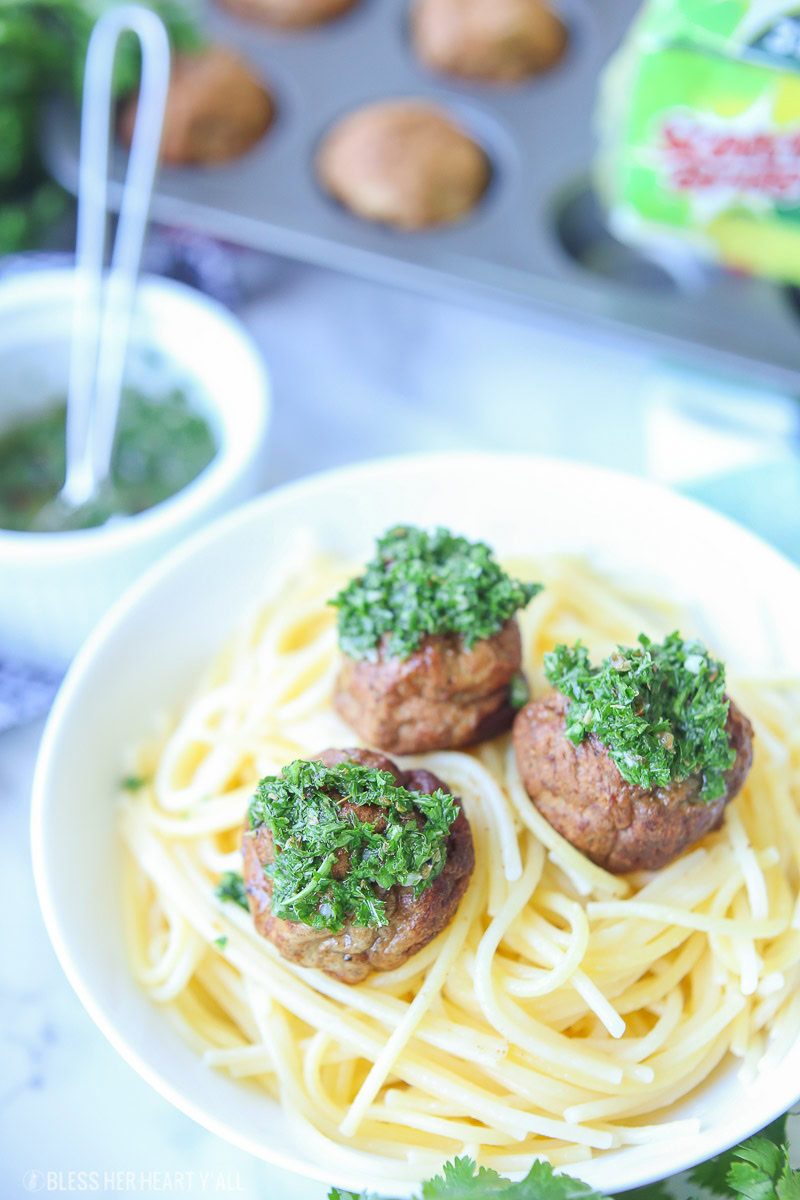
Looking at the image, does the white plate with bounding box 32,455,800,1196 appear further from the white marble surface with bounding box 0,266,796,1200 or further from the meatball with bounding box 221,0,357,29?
the meatball with bounding box 221,0,357,29

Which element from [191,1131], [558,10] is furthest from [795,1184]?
[558,10]

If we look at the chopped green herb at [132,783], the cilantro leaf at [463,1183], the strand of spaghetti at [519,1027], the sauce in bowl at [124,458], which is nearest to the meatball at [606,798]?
the strand of spaghetti at [519,1027]

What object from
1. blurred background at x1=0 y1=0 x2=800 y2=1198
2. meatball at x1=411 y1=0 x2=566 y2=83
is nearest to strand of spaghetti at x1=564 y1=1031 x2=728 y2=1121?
blurred background at x1=0 y1=0 x2=800 y2=1198

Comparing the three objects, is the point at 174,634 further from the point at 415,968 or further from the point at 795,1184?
the point at 795,1184

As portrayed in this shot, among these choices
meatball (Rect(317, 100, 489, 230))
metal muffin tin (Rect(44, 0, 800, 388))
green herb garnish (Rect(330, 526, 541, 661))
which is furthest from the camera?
meatball (Rect(317, 100, 489, 230))

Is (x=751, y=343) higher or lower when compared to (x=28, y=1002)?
higher

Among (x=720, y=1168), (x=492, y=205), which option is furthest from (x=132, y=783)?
(x=492, y=205)

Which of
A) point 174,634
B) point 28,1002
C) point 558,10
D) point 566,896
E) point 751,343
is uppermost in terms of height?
point 558,10

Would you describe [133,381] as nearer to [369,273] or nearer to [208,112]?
[369,273]
